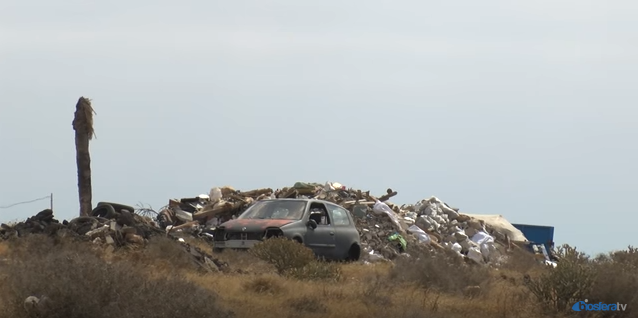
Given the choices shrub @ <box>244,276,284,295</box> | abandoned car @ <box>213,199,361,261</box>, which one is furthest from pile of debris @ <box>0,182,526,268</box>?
shrub @ <box>244,276,284,295</box>

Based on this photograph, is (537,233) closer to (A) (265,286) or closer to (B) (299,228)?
(B) (299,228)

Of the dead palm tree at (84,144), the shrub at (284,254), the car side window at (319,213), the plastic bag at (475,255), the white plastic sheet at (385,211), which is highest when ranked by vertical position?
the dead palm tree at (84,144)

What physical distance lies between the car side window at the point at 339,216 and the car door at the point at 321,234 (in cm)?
25

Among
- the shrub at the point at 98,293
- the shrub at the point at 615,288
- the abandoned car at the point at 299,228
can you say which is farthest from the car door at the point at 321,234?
the shrub at the point at 98,293

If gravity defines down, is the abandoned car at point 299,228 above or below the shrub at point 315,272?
above

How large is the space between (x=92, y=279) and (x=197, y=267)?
220 inches

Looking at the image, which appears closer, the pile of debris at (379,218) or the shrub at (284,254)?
the shrub at (284,254)

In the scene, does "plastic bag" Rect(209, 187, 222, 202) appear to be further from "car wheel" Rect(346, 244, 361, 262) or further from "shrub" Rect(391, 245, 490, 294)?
"shrub" Rect(391, 245, 490, 294)

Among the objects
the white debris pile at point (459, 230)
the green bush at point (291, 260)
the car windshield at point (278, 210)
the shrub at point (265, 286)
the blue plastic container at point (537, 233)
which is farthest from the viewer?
the blue plastic container at point (537, 233)

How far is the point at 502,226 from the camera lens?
3247 cm

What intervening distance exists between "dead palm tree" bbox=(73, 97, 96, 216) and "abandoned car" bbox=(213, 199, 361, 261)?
1085 centimetres

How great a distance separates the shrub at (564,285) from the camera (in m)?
15.6

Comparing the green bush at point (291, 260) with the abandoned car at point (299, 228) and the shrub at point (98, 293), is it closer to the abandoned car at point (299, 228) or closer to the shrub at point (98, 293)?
the abandoned car at point (299, 228)

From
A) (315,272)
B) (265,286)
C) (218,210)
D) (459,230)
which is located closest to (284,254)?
(315,272)
